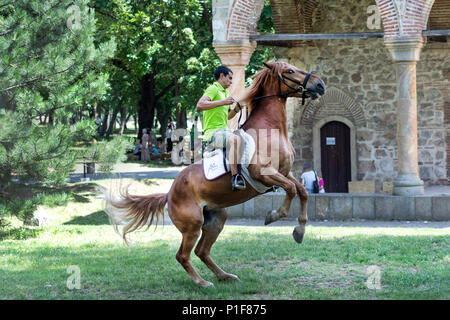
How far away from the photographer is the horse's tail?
8.12 meters

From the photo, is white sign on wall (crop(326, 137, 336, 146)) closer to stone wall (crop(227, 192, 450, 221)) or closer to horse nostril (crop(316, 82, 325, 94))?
stone wall (crop(227, 192, 450, 221))

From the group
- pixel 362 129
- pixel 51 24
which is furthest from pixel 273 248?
pixel 362 129

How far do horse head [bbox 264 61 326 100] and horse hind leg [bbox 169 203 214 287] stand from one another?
168 centimetres

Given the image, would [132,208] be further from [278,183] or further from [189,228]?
[278,183]

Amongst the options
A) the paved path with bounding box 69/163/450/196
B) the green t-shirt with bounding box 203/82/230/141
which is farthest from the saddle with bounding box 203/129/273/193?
the paved path with bounding box 69/163/450/196

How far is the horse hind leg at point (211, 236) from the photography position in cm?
795

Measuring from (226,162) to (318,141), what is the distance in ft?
45.3

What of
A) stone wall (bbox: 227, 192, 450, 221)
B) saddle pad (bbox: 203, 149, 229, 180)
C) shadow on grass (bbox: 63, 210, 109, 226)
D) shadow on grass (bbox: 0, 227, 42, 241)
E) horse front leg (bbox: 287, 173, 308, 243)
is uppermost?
saddle pad (bbox: 203, 149, 229, 180)

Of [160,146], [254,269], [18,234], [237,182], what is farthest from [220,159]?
[160,146]

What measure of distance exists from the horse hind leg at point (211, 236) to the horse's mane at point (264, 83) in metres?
1.34

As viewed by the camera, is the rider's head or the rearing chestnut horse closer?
the rearing chestnut horse

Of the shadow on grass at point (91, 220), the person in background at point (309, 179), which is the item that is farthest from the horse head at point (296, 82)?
the shadow on grass at point (91, 220)

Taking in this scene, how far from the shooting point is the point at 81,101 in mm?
12977

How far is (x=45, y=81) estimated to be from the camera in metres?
12.8
